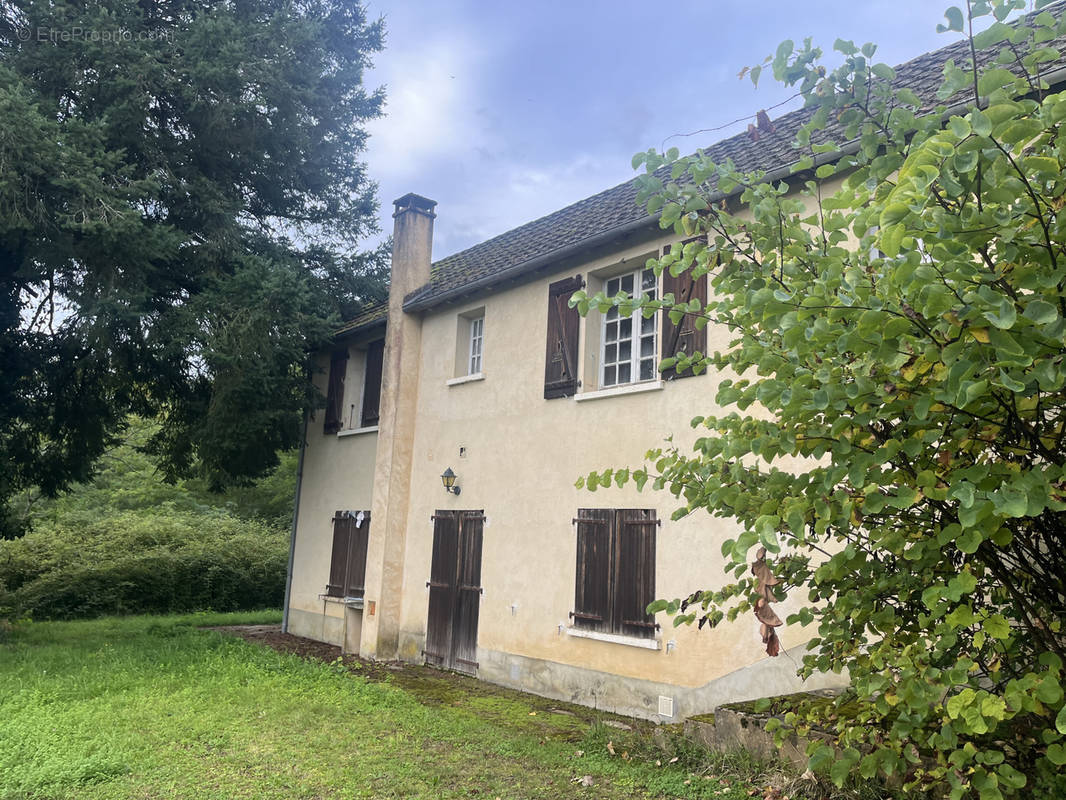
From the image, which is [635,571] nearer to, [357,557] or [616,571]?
[616,571]

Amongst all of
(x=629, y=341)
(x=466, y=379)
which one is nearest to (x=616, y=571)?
(x=629, y=341)

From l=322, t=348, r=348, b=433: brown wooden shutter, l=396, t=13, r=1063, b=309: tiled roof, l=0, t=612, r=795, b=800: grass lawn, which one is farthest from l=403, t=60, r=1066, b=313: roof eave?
l=0, t=612, r=795, b=800: grass lawn

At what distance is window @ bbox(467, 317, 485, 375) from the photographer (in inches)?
464

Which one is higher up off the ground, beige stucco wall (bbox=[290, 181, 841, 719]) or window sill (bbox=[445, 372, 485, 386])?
window sill (bbox=[445, 372, 485, 386])

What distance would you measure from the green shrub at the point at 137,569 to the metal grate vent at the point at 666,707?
45.1 ft

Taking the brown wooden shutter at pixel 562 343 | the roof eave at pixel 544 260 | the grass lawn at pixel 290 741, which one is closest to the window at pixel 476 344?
the roof eave at pixel 544 260

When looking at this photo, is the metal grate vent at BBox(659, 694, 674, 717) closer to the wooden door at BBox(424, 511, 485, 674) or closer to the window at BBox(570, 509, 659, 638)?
the window at BBox(570, 509, 659, 638)

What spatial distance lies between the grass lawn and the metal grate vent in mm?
769

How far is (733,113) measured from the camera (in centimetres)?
361

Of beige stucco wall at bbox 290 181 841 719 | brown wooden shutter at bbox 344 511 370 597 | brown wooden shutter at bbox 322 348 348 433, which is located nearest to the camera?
beige stucco wall at bbox 290 181 841 719

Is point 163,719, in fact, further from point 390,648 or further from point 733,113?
point 733,113

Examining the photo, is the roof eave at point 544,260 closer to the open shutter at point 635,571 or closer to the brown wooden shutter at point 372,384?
the brown wooden shutter at point 372,384

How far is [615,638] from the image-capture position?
332 inches

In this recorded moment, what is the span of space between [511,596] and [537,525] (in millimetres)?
1034
